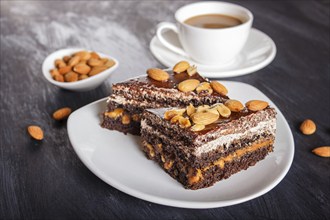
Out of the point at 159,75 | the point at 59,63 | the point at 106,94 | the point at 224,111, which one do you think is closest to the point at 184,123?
the point at 224,111

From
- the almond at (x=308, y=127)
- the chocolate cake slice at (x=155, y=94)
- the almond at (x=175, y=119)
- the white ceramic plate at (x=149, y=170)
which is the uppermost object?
the almond at (x=175, y=119)

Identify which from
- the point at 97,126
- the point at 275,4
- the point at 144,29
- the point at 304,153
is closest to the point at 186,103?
the point at 97,126

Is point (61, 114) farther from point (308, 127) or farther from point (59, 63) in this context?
point (308, 127)

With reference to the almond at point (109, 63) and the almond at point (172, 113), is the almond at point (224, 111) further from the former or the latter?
the almond at point (109, 63)

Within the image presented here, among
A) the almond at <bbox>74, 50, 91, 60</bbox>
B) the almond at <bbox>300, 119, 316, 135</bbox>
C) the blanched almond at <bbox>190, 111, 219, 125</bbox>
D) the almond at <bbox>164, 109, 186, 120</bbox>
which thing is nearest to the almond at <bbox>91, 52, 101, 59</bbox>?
the almond at <bbox>74, 50, 91, 60</bbox>

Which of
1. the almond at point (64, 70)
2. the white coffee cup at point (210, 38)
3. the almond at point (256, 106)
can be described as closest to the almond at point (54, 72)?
the almond at point (64, 70)

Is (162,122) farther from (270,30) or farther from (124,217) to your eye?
(270,30)
